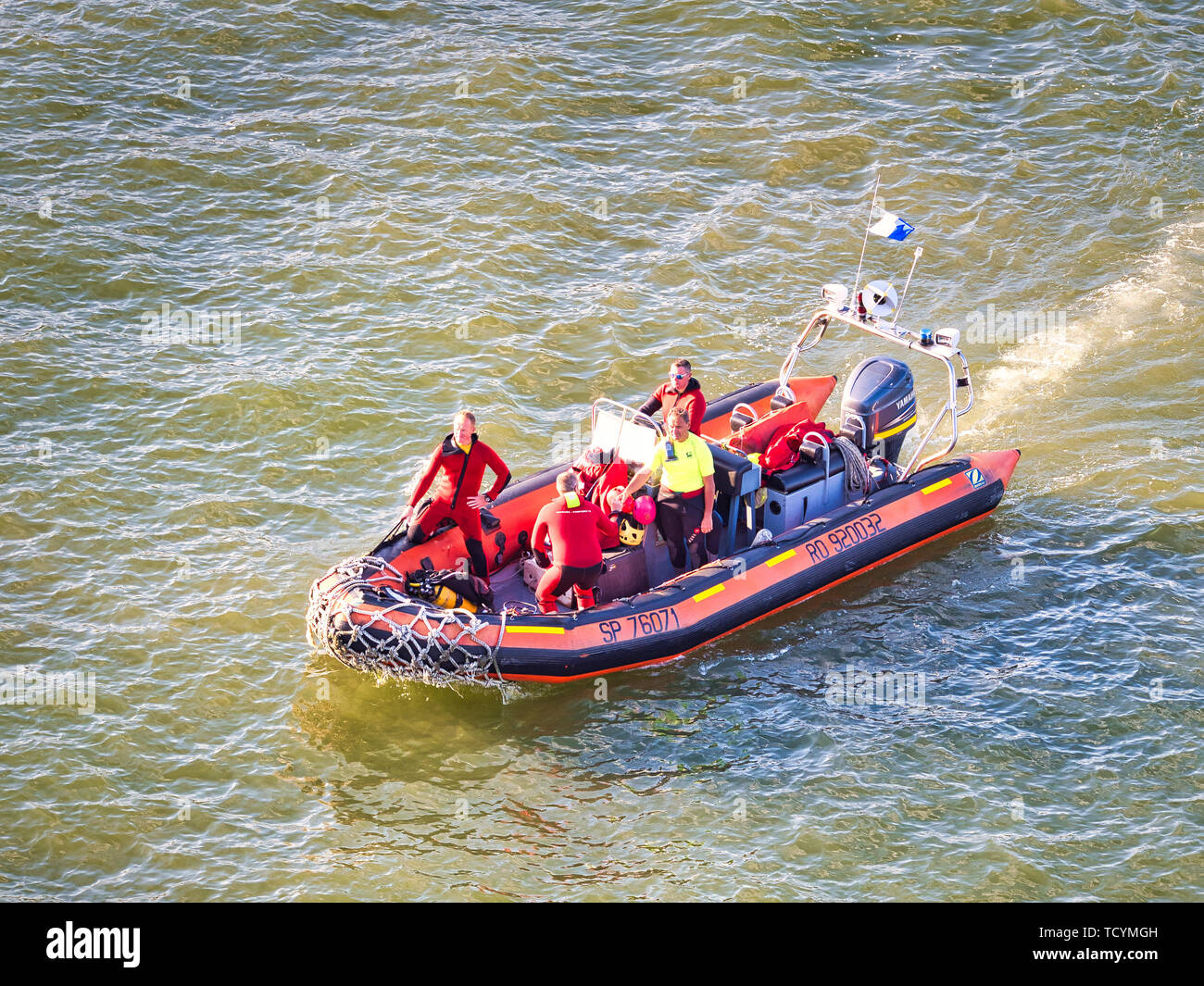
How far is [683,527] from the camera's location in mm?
10250

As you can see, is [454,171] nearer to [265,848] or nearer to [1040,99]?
[1040,99]

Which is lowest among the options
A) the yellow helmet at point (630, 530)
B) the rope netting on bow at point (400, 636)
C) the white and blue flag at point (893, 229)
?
the rope netting on bow at point (400, 636)

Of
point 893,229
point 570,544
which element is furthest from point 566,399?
point 893,229

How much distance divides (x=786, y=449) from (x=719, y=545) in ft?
3.49

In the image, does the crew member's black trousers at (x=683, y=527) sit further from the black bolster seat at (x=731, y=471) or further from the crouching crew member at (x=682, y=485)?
the black bolster seat at (x=731, y=471)

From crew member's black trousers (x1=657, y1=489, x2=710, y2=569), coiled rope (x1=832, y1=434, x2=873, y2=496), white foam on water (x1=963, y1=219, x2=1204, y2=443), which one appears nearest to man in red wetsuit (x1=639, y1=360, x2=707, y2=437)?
crew member's black trousers (x1=657, y1=489, x2=710, y2=569)

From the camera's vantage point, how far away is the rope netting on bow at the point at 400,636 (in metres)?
9.23

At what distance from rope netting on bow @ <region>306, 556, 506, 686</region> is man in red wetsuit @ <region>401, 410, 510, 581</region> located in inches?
28.1

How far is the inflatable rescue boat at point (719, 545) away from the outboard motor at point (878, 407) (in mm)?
15

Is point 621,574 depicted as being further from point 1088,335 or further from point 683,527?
point 1088,335

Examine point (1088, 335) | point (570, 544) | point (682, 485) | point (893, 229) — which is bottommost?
point (570, 544)

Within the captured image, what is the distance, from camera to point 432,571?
10.0m

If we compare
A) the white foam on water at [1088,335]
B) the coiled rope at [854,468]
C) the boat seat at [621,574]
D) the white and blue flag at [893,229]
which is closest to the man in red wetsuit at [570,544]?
the boat seat at [621,574]
